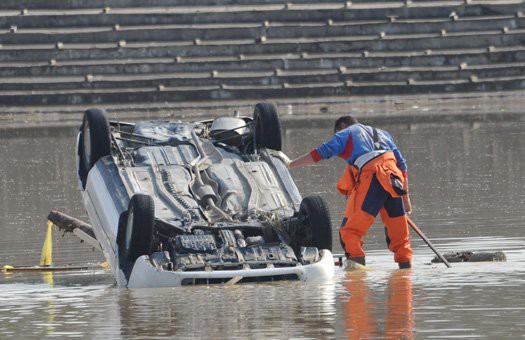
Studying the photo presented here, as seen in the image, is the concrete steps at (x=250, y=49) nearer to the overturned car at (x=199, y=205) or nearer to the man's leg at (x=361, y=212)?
the overturned car at (x=199, y=205)

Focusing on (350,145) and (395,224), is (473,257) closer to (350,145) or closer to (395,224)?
(395,224)

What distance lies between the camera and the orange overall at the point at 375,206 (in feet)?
46.1

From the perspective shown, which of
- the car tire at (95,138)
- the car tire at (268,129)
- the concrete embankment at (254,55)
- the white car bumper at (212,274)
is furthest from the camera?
the concrete embankment at (254,55)

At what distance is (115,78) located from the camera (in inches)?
1563

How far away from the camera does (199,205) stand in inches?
555

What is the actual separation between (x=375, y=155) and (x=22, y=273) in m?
3.37

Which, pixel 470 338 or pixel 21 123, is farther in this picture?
pixel 21 123

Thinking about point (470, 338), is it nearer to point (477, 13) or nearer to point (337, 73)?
point (337, 73)

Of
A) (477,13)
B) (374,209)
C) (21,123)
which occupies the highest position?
(477,13)

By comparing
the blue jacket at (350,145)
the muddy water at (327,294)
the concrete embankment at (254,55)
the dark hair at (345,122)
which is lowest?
the muddy water at (327,294)

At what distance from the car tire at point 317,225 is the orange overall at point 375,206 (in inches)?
22.9

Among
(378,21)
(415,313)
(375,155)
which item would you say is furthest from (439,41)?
(415,313)

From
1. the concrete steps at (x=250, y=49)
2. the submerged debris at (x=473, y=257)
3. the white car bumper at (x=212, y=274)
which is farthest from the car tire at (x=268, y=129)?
the concrete steps at (x=250, y=49)

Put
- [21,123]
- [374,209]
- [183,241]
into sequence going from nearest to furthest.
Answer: [183,241], [374,209], [21,123]
